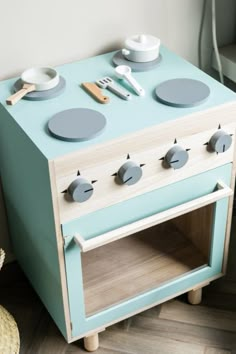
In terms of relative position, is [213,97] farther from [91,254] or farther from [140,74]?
[91,254]

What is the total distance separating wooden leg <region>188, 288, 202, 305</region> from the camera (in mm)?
1547

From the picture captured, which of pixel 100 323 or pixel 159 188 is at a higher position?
pixel 159 188

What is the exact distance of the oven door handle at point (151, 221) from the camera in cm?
123

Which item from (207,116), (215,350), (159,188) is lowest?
(215,350)

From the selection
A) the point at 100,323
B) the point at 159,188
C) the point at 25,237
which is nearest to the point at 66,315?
the point at 100,323

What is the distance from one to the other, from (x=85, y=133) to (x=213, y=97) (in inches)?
11.5

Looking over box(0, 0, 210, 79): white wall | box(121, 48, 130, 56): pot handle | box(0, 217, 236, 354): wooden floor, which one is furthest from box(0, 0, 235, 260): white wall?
box(0, 217, 236, 354): wooden floor

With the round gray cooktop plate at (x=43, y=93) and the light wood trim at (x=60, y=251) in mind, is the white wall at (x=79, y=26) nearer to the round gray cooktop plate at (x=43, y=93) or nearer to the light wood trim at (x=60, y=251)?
A: the round gray cooktop plate at (x=43, y=93)

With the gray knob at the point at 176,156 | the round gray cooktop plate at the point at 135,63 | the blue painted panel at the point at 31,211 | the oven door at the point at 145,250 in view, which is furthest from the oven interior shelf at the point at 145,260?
the round gray cooktop plate at the point at 135,63

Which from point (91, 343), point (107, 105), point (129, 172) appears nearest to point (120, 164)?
point (129, 172)

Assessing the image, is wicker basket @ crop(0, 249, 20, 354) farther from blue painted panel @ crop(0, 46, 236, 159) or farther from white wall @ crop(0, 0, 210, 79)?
white wall @ crop(0, 0, 210, 79)

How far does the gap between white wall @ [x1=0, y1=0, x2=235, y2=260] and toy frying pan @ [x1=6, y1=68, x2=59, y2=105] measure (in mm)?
81

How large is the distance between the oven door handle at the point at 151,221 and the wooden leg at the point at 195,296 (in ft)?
0.99

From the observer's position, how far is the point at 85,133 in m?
1.17
